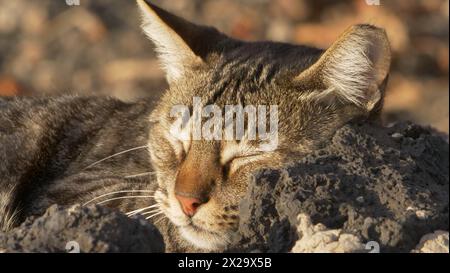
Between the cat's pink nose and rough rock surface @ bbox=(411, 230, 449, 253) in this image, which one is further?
the cat's pink nose

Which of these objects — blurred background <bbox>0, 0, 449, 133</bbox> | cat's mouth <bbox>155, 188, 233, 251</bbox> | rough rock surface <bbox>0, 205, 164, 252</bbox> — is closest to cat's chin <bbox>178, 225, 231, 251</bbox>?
cat's mouth <bbox>155, 188, 233, 251</bbox>

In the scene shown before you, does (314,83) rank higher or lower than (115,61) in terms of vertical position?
higher

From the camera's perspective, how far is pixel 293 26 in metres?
8.42

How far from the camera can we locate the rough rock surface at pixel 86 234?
2.75 meters

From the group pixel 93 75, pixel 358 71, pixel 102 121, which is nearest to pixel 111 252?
pixel 358 71

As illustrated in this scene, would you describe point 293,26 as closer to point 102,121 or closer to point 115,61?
point 115,61

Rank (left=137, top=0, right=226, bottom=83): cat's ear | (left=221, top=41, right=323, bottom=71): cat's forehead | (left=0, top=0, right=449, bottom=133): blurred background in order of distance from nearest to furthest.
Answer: (left=221, top=41, right=323, bottom=71): cat's forehead
(left=137, top=0, right=226, bottom=83): cat's ear
(left=0, top=0, right=449, bottom=133): blurred background

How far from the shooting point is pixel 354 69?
3.39m

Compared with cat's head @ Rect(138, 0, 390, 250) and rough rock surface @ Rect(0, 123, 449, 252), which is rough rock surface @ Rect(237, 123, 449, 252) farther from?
cat's head @ Rect(138, 0, 390, 250)

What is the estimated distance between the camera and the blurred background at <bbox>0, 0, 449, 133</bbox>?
770cm

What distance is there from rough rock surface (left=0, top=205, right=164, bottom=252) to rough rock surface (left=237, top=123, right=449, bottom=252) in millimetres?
409

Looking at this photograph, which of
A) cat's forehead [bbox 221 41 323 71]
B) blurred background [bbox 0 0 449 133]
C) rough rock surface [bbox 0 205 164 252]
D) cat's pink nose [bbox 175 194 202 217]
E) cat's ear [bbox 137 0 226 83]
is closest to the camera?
rough rock surface [bbox 0 205 164 252]

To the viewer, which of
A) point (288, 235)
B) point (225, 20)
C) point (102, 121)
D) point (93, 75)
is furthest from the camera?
point (225, 20)

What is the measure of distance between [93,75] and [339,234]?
5644 millimetres
